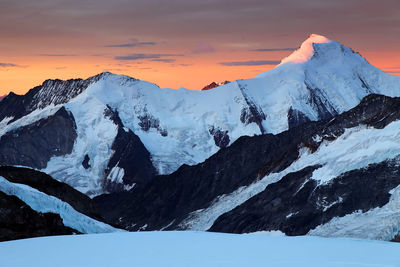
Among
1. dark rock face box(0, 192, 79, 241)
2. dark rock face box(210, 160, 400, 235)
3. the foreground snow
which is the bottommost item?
dark rock face box(210, 160, 400, 235)

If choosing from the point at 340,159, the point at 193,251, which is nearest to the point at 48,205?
the point at 193,251

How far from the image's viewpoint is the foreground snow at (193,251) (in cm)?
3388

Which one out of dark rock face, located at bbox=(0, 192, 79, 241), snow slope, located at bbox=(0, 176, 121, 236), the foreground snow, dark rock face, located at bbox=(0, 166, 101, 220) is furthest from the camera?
dark rock face, located at bbox=(0, 166, 101, 220)

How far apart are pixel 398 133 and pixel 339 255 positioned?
121 m

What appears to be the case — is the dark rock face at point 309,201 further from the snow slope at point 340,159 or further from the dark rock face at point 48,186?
the dark rock face at point 48,186

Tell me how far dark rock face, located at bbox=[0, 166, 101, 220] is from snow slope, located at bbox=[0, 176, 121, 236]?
12162 millimetres

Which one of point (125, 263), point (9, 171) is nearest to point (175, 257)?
point (125, 263)

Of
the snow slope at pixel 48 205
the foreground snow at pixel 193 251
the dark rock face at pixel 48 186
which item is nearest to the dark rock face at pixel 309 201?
the dark rock face at pixel 48 186

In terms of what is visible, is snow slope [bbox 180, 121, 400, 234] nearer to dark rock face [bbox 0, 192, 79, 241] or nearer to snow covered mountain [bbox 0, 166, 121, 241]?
snow covered mountain [bbox 0, 166, 121, 241]

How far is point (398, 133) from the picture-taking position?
151875 millimetres

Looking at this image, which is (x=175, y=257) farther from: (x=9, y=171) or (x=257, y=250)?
(x=9, y=171)

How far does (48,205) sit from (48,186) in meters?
20.2

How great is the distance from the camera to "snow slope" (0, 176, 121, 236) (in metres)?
75.4

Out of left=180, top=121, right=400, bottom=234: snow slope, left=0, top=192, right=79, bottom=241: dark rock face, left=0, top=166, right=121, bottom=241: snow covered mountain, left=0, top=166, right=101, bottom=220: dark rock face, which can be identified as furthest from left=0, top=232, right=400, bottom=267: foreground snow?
left=180, top=121, right=400, bottom=234: snow slope
